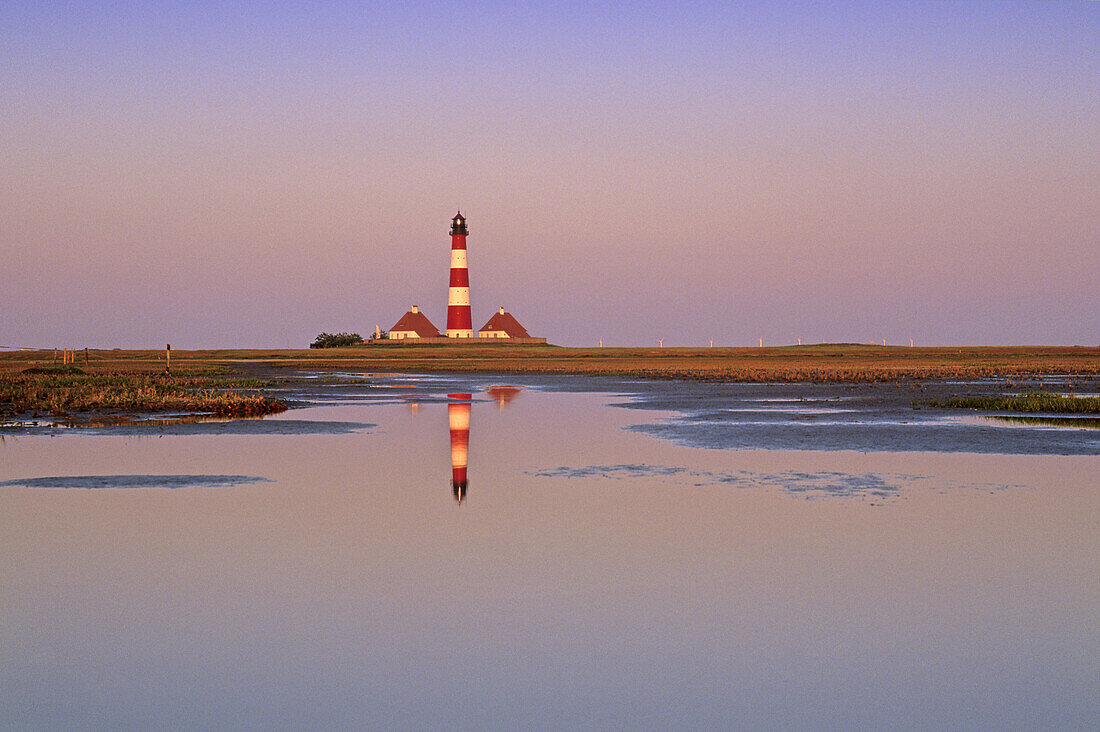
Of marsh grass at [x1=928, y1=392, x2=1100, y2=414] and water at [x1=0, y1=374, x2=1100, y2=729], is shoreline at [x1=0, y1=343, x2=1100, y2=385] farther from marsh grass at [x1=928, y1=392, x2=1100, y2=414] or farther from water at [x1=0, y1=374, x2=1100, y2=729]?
water at [x1=0, y1=374, x2=1100, y2=729]

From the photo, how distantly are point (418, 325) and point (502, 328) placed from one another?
8900 mm

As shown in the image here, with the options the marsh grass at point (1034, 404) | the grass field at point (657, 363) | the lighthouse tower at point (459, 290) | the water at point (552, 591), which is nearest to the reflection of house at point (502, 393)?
the grass field at point (657, 363)

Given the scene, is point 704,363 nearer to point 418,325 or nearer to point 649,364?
point 649,364

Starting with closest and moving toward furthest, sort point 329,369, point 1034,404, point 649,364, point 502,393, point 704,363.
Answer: point 1034,404, point 502,393, point 329,369, point 649,364, point 704,363

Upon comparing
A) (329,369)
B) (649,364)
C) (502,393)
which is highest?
(649,364)

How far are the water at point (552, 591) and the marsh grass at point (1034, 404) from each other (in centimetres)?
1187

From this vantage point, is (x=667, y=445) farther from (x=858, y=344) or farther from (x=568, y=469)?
(x=858, y=344)

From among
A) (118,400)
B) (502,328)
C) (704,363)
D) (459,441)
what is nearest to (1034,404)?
(459,441)

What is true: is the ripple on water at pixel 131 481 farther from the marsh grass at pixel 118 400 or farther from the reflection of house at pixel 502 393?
the reflection of house at pixel 502 393

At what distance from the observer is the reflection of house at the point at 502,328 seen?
A: 114938mm

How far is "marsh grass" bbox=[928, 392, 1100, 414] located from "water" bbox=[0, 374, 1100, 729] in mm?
11873

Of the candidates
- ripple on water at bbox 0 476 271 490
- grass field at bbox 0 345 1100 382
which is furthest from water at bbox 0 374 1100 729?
grass field at bbox 0 345 1100 382

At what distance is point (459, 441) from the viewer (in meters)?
24.9

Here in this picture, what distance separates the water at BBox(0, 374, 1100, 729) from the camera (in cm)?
736
